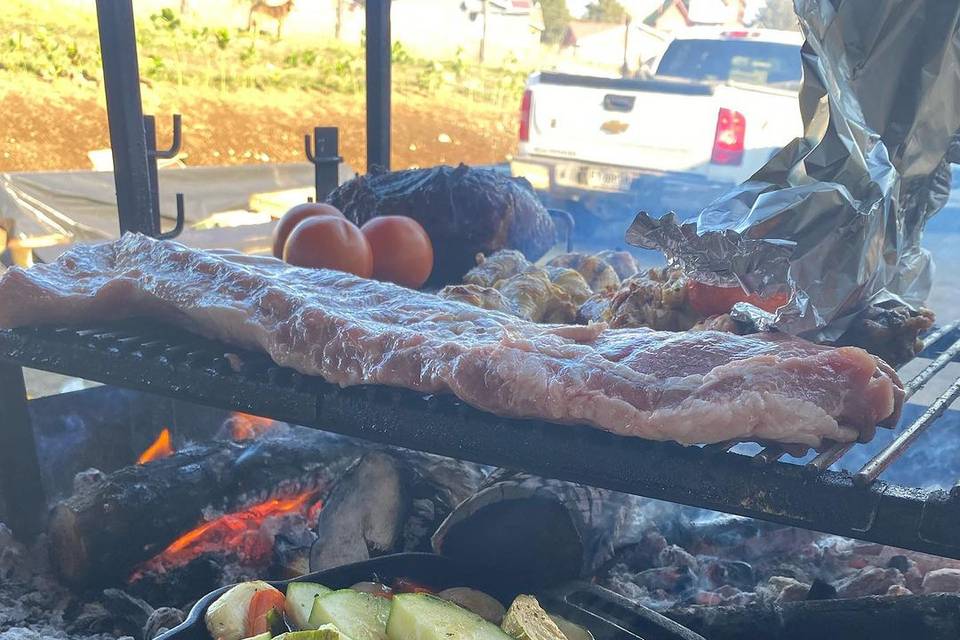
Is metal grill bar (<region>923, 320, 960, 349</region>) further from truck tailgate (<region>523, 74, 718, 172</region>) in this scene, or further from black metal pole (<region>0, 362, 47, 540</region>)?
truck tailgate (<region>523, 74, 718, 172</region>)

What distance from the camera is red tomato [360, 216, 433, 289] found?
3676mm

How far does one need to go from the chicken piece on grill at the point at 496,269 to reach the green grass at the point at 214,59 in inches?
661

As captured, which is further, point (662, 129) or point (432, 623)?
point (662, 129)

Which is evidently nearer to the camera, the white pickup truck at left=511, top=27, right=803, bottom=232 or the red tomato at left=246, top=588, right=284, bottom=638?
the red tomato at left=246, top=588, right=284, bottom=638

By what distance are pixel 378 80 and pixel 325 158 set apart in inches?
21.3

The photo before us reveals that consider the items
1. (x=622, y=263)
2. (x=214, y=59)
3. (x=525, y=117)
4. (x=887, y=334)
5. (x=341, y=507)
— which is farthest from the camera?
(x=214, y=59)

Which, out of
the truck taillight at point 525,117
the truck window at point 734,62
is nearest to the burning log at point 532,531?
the truck taillight at point 525,117

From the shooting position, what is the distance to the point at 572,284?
3.25 m

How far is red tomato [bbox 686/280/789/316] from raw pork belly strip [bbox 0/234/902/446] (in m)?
0.45

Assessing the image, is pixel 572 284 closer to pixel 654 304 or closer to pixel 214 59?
pixel 654 304

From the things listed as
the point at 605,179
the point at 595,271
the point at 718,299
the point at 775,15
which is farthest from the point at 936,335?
the point at 775,15

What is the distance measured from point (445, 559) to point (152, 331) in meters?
1.19

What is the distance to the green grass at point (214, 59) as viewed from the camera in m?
17.2

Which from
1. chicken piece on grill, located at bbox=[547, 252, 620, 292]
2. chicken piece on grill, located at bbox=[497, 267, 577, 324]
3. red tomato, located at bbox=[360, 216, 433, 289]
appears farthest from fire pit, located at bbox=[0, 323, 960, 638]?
chicken piece on grill, located at bbox=[547, 252, 620, 292]
